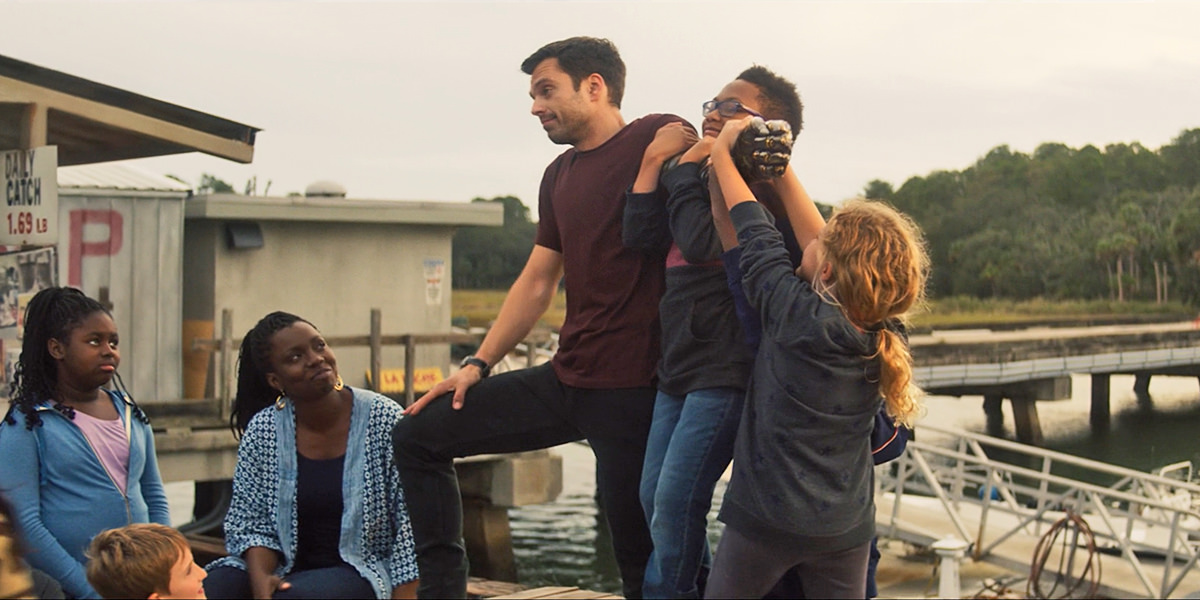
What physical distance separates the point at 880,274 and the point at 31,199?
4079mm

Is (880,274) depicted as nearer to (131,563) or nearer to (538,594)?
(131,563)

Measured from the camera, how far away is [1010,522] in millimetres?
16422

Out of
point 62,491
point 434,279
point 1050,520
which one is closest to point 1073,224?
point 1050,520

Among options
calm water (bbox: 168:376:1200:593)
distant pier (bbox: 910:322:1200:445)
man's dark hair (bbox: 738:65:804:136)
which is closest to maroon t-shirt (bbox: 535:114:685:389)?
man's dark hair (bbox: 738:65:804:136)

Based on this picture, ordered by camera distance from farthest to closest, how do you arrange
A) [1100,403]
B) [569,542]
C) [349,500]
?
[1100,403] → [569,542] → [349,500]

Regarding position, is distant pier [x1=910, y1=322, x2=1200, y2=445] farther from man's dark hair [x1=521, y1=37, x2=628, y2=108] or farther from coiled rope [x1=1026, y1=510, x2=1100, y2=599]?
man's dark hair [x1=521, y1=37, x2=628, y2=108]

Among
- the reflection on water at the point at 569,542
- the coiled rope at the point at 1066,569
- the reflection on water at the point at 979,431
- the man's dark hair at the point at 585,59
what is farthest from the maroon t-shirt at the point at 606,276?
the reflection on water at the point at 569,542

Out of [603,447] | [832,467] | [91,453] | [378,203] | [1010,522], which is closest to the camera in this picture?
[832,467]

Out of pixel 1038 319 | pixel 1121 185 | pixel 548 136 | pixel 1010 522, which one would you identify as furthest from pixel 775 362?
pixel 1121 185

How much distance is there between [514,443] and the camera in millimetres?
3592

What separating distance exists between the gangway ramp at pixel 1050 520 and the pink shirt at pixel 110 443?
934 centimetres

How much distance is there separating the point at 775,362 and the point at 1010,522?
14.5 m

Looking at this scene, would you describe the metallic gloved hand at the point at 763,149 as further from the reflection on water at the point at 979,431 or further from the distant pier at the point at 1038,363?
the distant pier at the point at 1038,363

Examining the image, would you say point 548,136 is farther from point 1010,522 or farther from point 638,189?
point 1010,522
